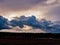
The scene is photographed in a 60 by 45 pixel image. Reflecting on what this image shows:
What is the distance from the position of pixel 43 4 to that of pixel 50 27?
1.17 ft

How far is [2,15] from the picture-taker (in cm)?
2092

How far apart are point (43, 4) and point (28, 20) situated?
33 centimetres

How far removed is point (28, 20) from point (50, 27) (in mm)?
341

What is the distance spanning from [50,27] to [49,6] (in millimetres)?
317

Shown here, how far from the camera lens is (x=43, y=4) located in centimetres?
2091

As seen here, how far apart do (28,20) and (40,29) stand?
0.73 ft

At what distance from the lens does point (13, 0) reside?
20.9 m

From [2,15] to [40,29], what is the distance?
1.97 ft

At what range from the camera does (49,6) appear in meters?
20.9

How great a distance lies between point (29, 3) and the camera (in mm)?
20922

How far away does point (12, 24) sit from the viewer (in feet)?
68.5
